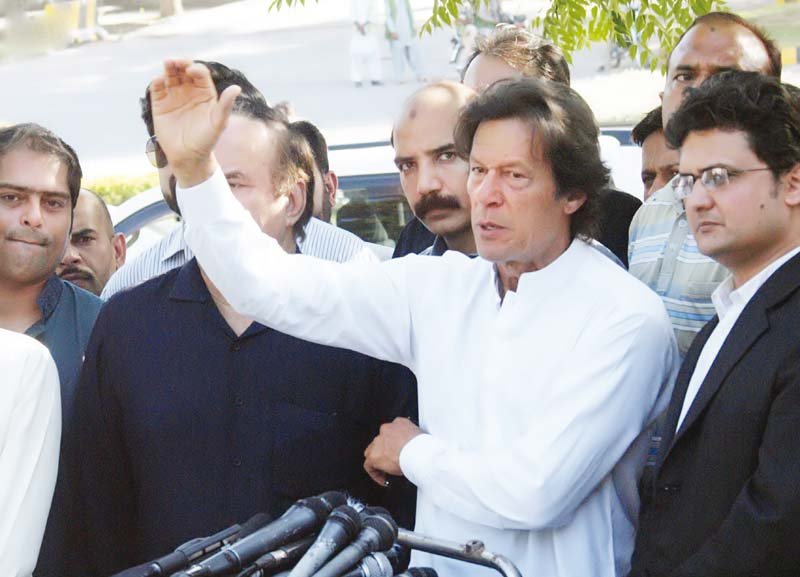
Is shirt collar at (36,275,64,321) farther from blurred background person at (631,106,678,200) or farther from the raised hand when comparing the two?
blurred background person at (631,106,678,200)

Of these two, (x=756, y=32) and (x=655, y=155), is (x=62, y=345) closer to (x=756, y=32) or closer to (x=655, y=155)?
(x=655, y=155)

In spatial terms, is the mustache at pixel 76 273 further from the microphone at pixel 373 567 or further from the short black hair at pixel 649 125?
the microphone at pixel 373 567

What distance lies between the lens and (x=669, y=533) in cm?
315

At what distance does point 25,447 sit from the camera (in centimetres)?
343

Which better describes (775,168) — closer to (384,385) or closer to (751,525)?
(751,525)

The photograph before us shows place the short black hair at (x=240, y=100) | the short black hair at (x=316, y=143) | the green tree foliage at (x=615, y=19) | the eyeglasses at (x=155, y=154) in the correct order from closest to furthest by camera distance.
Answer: the short black hair at (x=240, y=100), the eyeglasses at (x=155, y=154), the green tree foliage at (x=615, y=19), the short black hair at (x=316, y=143)

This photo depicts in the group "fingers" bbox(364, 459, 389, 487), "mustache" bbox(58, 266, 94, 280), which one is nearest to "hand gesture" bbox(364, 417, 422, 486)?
"fingers" bbox(364, 459, 389, 487)

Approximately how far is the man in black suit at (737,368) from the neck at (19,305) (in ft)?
6.79

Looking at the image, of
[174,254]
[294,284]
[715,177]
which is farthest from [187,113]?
[174,254]

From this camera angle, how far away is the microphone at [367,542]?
268cm

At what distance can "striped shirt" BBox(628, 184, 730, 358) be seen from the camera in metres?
3.86

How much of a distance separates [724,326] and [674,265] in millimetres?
683

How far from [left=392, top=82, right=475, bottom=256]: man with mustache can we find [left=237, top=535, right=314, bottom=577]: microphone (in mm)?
1804

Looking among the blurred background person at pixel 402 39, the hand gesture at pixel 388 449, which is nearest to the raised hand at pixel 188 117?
the hand gesture at pixel 388 449
